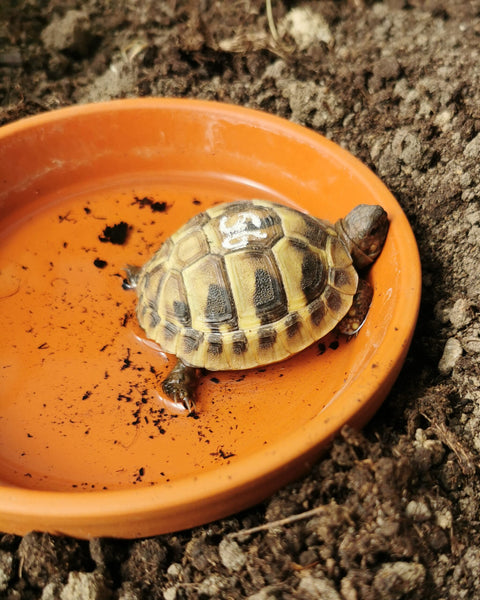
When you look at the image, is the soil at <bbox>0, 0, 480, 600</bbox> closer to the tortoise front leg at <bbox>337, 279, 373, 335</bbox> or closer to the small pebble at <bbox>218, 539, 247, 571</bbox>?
the small pebble at <bbox>218, 539, 247, 571</bbox>

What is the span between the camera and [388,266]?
8.17 feet

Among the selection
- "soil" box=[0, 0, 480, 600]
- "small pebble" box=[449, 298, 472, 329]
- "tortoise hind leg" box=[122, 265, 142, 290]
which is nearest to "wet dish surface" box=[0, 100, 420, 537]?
"tortoise hind leg" box=[122, 265, 142, 290]

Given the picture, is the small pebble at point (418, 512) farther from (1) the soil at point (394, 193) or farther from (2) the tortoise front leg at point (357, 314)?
(2) the tortoise front leg at point (357, 314)

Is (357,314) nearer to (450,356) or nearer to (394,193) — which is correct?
(450,356)

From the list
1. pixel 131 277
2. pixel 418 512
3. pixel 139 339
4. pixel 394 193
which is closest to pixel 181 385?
pixel 139 339

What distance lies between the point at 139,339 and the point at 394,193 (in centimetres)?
149

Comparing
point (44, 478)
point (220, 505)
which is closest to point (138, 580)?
point (220, 505)

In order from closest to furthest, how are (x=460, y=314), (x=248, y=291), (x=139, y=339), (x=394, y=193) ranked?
(x=248, y=291) < (x=460, y=314) < (x=139, y=339) < (x=394, y=193)

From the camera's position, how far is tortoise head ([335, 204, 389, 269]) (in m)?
2.44

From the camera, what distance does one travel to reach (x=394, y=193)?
2.90 meters

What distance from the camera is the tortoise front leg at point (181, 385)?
2.33m

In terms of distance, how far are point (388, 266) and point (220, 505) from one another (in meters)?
1.26

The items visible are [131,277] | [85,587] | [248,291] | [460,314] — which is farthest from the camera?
[131,277]

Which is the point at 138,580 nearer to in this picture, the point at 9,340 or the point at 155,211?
the point at 9,340
